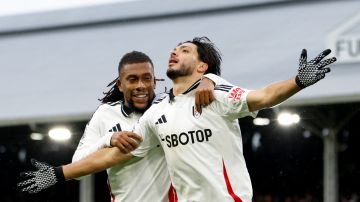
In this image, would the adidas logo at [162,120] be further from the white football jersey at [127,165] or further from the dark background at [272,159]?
the dark background at [272,159]

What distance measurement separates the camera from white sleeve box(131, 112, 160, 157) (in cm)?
584

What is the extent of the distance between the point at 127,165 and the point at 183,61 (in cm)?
92

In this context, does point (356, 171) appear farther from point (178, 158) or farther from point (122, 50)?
point (178, 158)

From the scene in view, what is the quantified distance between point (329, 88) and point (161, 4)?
315 centimetres

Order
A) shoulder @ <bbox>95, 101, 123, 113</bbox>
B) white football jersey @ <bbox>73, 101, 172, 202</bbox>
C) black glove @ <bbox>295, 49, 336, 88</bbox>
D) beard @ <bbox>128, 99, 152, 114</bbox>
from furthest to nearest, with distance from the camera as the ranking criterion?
shoulder @ <bbox>95, 101, 123, 113</bbox> → beard @ <bbox>128, 99, 152, 114</bbox> → white football jersey @ <bbox>73, 101, 172, 202</bbox> → black glove @ <bbox>295, 49, 336, 88</bbox>

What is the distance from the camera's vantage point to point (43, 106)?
13688mm

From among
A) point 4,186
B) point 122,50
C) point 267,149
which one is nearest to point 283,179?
point 267,149

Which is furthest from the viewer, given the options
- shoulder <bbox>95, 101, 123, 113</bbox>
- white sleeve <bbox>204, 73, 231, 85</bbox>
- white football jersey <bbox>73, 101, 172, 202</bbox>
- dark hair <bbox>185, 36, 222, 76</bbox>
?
shoulder <bbox>95, 101, 123, 113</bbox>

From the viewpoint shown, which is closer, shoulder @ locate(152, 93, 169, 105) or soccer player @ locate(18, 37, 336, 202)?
soccer player @ locate(18, 37, 336, 202)

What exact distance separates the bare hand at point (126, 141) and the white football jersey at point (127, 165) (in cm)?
13

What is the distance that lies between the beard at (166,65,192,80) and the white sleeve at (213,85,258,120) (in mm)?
271

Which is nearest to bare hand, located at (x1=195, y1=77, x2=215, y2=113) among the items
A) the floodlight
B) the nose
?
the nose

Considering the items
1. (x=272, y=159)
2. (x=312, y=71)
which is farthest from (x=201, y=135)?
(x=272, y=159)

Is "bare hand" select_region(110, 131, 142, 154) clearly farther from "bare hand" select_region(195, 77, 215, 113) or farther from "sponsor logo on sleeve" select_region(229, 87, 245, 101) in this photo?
"sponsor logo on sleeve" select_region(229, 87, 245, 101)
